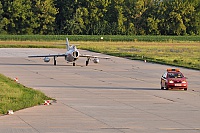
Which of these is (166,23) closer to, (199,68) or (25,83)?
(199,68)

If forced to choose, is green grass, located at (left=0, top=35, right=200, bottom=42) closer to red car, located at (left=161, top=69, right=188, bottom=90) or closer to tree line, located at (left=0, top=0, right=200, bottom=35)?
tree line, located at (left=0, top=0, right=200, bottom=35)

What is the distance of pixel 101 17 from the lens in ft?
516

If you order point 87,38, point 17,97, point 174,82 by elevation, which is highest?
point 17,97

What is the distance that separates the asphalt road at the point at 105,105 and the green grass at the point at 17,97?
691 millimetres

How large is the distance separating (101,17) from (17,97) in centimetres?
12639

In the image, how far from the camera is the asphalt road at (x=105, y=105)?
2273 cm

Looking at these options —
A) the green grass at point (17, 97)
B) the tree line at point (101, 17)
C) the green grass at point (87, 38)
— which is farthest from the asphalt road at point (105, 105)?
the tree line at point (101, 17)

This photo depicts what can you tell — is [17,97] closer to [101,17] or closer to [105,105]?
[105,105]

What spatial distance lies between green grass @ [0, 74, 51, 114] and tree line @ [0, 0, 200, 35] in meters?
108

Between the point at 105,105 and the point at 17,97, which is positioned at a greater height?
the point at 17,97

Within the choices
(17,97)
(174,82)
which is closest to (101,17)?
(174,82)

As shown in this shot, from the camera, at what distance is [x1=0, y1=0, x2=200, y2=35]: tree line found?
479 ft

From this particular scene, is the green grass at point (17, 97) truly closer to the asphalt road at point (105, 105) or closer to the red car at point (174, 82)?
the asphalt road at point (105, 105)

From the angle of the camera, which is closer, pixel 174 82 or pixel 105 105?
pixel 105 105
